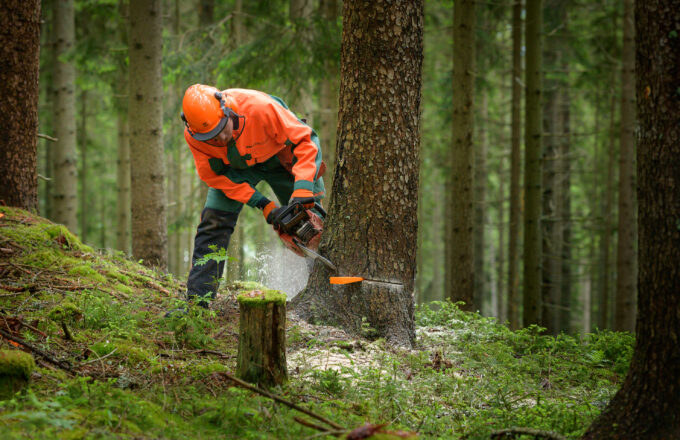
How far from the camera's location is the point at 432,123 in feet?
74.0

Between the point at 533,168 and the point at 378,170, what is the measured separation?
5227 mm

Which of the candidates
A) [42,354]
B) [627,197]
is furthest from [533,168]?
[42,354]

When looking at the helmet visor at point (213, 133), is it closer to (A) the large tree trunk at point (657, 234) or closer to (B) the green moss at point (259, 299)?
(B) the green moss at point (259, 299)

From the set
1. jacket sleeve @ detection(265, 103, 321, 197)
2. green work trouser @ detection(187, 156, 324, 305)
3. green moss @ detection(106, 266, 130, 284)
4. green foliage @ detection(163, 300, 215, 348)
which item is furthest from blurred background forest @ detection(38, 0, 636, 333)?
green foliage @ detection(163, 300, 215, 348)

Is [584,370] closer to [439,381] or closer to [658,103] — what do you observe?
[439,381]

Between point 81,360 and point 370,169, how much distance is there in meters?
2.61

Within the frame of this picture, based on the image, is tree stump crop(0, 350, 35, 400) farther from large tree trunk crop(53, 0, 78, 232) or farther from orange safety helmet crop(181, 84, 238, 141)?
large tree trunk crop(53, 0, 78, 232)

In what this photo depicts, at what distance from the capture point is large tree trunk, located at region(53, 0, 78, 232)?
10.0m

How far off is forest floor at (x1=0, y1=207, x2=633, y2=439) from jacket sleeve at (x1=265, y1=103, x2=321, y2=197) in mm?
1244

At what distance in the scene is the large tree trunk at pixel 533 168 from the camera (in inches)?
351

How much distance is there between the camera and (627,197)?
33.6ft

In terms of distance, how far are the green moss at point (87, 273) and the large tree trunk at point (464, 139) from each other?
16.9 feet

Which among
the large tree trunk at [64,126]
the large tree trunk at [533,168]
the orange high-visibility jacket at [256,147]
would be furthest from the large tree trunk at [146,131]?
the large tree trunk at [533,168]

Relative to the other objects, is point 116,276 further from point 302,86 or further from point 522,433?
point 302,86
